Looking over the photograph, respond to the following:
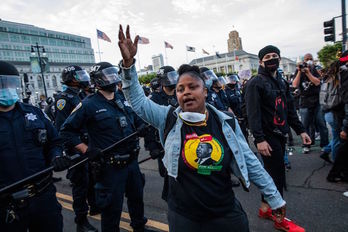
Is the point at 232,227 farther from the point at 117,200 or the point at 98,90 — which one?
the point at 98,90

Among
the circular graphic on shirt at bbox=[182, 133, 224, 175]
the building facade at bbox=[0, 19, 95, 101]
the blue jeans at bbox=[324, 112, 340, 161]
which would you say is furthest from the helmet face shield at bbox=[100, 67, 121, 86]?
the building facade at bbox=[0, 19, 95, 101]

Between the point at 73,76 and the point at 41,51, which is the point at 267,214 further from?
the point at 41,51

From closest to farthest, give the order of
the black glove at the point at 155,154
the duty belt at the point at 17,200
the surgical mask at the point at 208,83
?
the duty belt at the point at 17,200 < the black glove at the point at 155,154 < the surgical mask at the point at 208,83

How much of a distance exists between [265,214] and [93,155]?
244cm

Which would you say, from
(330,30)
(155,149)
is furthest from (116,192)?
(330,30)

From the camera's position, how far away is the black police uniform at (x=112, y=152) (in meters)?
2.82

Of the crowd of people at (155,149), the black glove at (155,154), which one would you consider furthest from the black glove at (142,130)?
the black glove at (155,154)

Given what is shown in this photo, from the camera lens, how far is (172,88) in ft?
16.2

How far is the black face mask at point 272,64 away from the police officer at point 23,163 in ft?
8.73

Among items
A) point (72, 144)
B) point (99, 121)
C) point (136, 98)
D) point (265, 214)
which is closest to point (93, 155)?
point (99, 121)

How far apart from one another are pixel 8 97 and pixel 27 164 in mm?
639

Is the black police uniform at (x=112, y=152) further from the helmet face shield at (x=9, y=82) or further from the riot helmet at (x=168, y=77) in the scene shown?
the riot helmet at (x=168, y=77)

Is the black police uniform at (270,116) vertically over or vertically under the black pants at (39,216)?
over

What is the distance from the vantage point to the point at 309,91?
5934 millimetres
